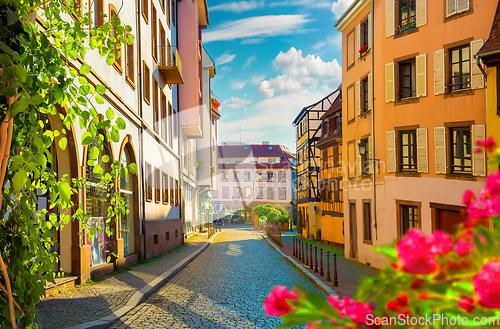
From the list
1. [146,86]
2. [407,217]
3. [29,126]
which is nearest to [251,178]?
[146,86]

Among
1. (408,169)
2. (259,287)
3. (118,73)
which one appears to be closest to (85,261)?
(259,287)

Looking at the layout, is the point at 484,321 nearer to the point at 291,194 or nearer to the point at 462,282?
the point at 462,282

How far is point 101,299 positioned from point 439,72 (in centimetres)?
1294

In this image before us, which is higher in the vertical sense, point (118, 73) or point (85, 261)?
point (118, 73)

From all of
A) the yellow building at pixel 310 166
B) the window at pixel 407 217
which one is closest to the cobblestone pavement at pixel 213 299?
the window at pixel 407 217

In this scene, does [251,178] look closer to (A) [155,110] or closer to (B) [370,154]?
(A) [155,110]

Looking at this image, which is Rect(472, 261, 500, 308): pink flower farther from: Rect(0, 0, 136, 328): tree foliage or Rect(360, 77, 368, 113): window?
Rect(360, 77, 368, 113): window

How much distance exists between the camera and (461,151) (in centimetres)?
1444

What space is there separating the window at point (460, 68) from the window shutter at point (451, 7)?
1234 mm

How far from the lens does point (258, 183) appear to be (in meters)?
83.1

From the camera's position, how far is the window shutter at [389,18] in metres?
16.8

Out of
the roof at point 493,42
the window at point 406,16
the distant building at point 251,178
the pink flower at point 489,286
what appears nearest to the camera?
the pink flower at point 489,286

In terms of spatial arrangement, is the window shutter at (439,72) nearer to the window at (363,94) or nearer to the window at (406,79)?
the window at (406,79)

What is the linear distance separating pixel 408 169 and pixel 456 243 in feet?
53.7
